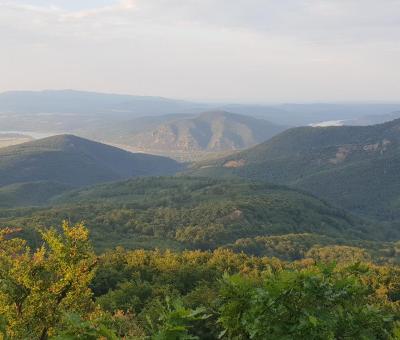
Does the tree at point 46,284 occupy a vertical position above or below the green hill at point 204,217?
above

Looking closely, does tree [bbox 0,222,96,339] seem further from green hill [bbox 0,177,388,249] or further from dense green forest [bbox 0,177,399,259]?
green hill [bbox 0,177,388,249]

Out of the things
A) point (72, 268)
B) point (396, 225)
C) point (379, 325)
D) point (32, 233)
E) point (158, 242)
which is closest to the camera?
point (379, 325)

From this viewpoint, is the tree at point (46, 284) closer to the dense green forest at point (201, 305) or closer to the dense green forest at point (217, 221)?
the dense green forest at point (201, 305)

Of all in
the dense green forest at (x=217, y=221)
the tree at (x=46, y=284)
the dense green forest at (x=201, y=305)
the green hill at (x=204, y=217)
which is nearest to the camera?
the dense green forest at (x=201, y=305)

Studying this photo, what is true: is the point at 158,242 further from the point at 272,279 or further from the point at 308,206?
the point at 272,279

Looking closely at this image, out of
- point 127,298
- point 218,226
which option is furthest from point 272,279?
point 218,226

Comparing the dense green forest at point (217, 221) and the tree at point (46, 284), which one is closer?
the tree at point (46, 284)

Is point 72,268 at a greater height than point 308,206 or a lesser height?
greater

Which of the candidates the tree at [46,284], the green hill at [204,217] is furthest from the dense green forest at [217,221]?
the tree at [46,284]
